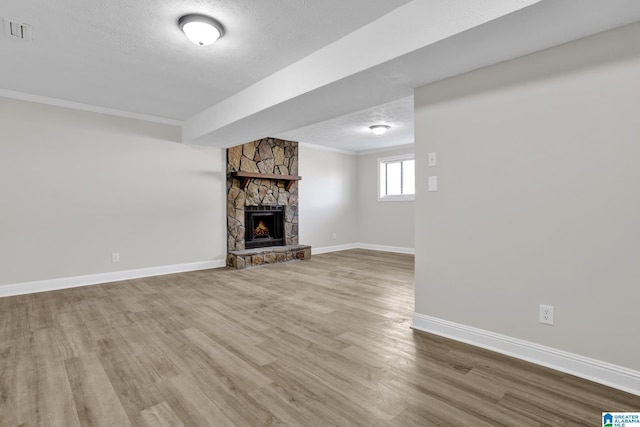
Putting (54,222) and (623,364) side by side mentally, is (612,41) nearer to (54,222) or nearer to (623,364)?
(623,364)

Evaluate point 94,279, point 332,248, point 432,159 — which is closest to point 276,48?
point 432,159

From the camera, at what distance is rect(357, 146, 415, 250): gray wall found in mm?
6754

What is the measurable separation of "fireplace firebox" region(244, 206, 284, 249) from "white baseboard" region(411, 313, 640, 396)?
13.2ft

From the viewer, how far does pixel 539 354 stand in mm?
1925

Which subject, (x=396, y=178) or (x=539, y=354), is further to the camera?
(x=396, y=178)

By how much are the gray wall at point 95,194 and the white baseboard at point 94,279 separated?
64 mm

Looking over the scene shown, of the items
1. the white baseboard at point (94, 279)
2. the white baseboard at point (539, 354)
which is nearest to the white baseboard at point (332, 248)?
the white baseboard at point (94, 279)

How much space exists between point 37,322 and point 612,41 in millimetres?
4783

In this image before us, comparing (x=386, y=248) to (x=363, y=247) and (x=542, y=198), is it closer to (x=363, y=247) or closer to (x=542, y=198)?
(x=363, y=247)

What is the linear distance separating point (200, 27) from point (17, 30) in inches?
58.1

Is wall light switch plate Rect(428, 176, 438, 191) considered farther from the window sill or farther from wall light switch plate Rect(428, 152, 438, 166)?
the window sill

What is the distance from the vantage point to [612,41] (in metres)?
1.71

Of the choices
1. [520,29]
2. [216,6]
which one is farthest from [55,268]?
[520,29]

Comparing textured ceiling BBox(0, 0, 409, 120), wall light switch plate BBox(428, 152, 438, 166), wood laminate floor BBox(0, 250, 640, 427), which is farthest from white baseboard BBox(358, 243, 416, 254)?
textured ceiling BBox(0, 0, 409, 120)
